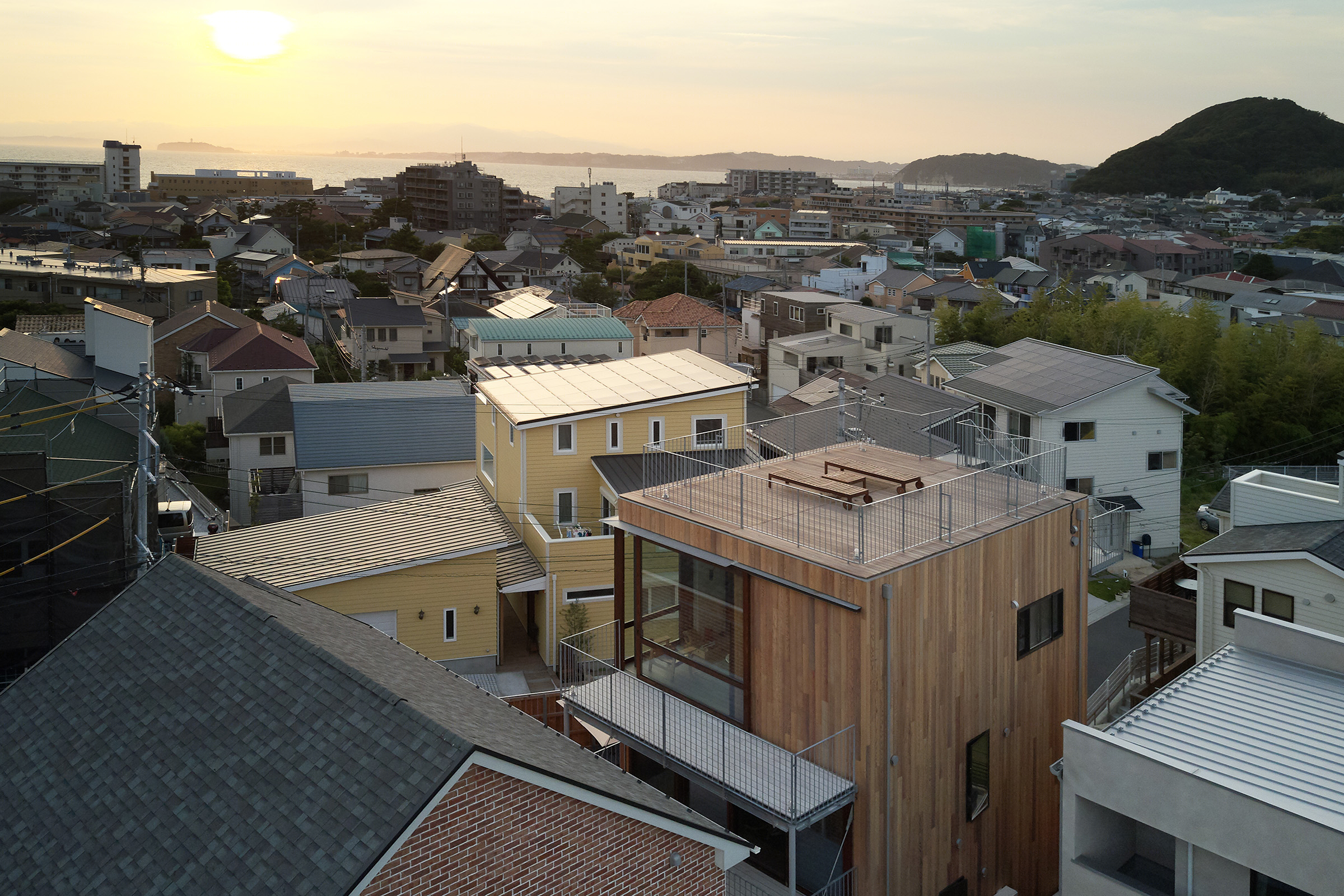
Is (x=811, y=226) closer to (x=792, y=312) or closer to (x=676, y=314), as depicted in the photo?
(x=792, y=312)

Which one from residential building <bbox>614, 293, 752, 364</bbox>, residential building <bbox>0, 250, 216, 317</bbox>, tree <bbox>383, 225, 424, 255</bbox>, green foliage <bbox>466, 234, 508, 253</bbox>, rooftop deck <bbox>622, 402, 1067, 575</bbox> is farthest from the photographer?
green foliage <bbox>466, 234, 508, 253</bbox>

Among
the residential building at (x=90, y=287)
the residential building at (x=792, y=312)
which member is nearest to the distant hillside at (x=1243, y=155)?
the residential building at (x=792, y=312)

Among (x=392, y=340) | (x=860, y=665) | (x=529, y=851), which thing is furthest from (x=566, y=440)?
(x=392, y=340)

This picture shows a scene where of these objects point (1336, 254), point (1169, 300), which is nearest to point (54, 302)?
point (1169, 300)

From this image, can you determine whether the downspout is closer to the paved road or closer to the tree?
the paved road

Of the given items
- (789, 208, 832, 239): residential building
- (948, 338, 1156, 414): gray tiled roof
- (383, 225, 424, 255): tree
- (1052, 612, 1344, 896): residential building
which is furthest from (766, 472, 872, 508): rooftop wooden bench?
(789, 208, 832, 239): residential building

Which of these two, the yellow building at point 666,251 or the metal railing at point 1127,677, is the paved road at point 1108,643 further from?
the yellow building at point 666,251

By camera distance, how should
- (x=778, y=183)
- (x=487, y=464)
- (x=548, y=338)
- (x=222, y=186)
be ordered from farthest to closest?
(x=778, y=183)
(x=222, y=186)
(x=548, y=338)
(x=487, y=464)
